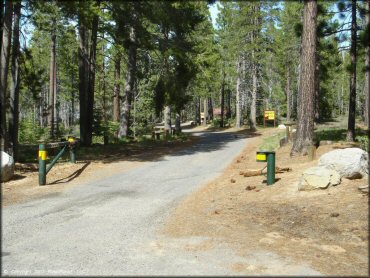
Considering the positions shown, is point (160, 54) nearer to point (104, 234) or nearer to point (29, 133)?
point (29, 133)

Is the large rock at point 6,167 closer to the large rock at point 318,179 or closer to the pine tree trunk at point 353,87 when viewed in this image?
the large rock at point 318,179

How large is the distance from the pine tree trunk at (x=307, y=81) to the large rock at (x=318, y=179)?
504 cm

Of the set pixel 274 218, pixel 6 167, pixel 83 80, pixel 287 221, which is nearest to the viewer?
pixel 287 221

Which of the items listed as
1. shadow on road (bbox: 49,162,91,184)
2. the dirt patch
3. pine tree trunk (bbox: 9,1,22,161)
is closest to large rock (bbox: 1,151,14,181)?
shadow on road (bbox: 49,162,91,184)

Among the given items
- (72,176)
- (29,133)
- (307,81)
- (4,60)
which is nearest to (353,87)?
(307,81)

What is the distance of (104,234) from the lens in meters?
6.70

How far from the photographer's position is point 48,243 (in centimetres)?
620

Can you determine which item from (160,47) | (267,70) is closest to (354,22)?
(160,47)

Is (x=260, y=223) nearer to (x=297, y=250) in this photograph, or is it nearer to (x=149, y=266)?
(x=297, y=250)

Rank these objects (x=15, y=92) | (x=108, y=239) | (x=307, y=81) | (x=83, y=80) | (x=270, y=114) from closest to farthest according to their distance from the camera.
Result: (x=108, y=239) → (x=307, y=81) → (x=15, y=92) → (x=83, y=80) → (x=270, y=114)

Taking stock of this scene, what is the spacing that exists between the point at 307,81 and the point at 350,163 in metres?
5.30

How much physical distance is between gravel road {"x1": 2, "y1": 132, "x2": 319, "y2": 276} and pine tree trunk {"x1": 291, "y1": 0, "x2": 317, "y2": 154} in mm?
4927

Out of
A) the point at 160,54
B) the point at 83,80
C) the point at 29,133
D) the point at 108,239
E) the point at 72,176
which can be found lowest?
the point at 108,239

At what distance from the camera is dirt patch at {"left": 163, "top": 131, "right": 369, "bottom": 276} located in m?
5.64
